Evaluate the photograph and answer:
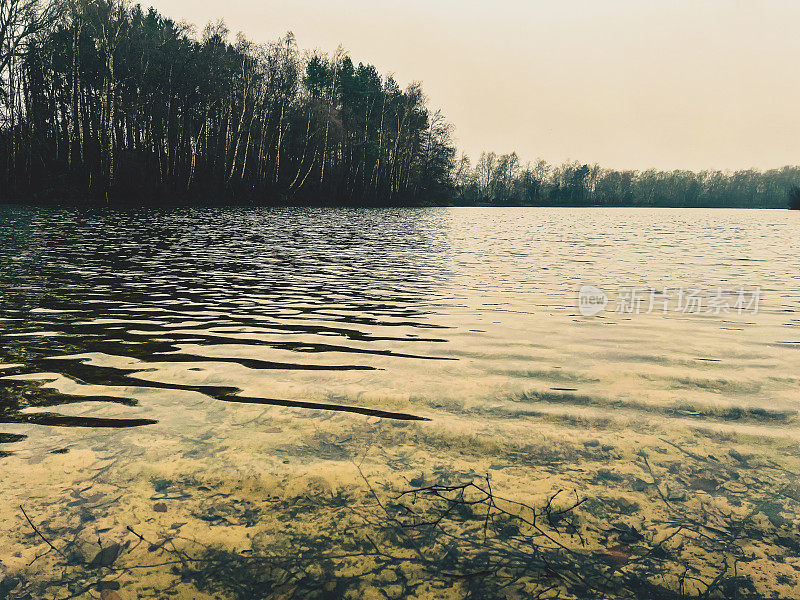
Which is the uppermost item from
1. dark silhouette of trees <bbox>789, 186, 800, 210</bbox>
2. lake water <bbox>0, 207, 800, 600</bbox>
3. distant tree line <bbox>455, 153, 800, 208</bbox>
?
distant tree line <bbox>455, 153, 800, 208</bbox>

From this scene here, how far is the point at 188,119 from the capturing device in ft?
148

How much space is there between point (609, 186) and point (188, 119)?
5703 inches

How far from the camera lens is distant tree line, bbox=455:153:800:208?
→ 138 m

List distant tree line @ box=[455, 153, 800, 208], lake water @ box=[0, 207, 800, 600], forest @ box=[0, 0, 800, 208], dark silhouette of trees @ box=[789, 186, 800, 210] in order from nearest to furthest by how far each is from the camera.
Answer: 1. lake water @ box=[0, 207, 800, 600]
2. forest @ box=[0, 0, 800, 208]
3. dark silhouette of trees @ box=[789, 186, 800, 210]
4. distant tree line @ box=[455, 153, 800, 208]

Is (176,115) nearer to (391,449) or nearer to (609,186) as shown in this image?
(391,449)

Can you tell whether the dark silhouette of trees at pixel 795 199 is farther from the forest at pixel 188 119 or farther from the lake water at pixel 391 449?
the lake water at pixel 391 449

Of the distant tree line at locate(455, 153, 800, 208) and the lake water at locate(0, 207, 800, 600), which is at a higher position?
the distant tree line at locate(455, 153, 800, 208)

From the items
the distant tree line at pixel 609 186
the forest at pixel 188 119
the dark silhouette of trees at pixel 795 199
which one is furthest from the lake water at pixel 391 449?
the distant tree line at pixel 609 186

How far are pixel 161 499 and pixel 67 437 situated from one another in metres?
1.12

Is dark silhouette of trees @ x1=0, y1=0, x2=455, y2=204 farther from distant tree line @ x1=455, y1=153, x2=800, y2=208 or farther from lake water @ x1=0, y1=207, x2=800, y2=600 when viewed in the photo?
distant tree line @ x1=455, y1=153, x2=800, y2=208

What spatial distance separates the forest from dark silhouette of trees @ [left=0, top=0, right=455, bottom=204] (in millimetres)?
114

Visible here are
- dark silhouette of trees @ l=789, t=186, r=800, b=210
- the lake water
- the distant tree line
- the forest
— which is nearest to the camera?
the lake water

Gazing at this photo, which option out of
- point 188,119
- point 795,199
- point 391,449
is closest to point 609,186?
point 795,199

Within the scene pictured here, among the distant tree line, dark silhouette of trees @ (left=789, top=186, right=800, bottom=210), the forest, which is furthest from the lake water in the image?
the distant tree line
